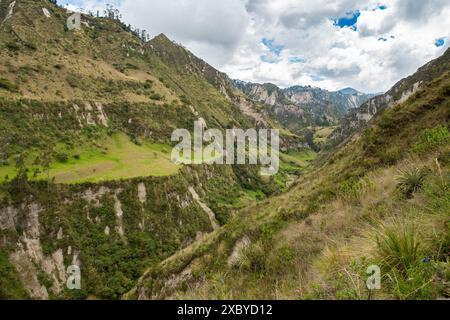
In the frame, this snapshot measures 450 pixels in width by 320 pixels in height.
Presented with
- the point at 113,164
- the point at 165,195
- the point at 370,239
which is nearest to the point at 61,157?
the point at 113,164

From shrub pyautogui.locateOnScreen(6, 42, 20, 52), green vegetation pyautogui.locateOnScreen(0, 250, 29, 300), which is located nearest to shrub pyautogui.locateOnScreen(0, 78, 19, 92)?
shrub pyautogui.locateOnScreen(6, 42, 20, 52)

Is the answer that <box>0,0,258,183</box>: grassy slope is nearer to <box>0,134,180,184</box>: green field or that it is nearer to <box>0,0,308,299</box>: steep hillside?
<box>0,134,180,184</box>: green field

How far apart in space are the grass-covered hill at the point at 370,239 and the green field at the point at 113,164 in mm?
59562

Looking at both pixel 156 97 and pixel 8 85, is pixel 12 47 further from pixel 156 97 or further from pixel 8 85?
pixel 156 97

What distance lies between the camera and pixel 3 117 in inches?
3189

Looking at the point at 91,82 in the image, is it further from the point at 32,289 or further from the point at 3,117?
the point at 32,289

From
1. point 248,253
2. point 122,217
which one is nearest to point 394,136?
point 248,253

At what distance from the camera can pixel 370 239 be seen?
612 cm

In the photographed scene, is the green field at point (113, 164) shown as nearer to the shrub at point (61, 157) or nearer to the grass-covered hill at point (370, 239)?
the shrub at point (61, 157)

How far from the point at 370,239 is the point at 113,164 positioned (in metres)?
89.4

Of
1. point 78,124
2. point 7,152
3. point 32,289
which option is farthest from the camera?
point 78,124

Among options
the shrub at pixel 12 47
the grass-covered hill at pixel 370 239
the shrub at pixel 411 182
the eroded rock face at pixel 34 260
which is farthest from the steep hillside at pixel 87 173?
the shrub at pixel 411 182

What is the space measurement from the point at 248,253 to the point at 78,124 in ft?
345

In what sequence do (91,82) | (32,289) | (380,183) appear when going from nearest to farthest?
(380,183), (32,289), (91,82)
